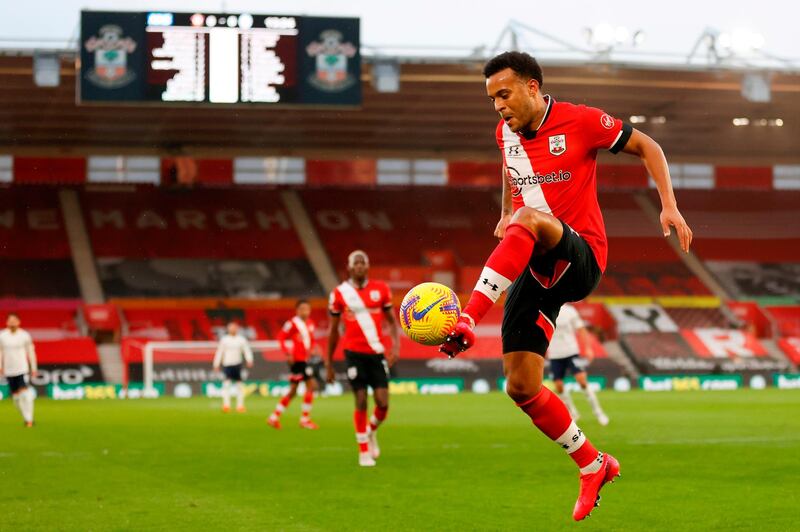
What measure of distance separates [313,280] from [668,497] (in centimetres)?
3166

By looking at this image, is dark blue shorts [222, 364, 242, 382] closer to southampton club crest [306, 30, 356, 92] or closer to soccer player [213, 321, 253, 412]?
soccer player [213, 321, 253, 412]

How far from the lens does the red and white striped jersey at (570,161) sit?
21.8 feet

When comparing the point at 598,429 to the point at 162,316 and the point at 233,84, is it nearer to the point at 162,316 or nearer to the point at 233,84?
the point at 233,84

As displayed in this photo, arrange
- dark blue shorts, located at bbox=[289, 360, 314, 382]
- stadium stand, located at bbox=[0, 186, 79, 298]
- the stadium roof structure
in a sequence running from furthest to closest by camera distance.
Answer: stadium stand, located at bbox=[0, 186, 79, 298] < the stadium roof structure < dark blue shorts, located at bbox=[289, 360, 314, 382]

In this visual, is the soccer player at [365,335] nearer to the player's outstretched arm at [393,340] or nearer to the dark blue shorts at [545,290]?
the player's outstretched arm at [393,340]

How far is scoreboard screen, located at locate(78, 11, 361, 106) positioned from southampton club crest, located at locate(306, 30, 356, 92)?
23cm

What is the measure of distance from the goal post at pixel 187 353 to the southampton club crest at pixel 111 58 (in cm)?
999

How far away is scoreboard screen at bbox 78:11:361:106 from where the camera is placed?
79.9ft

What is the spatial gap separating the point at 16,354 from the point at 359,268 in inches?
387

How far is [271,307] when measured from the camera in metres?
38.8

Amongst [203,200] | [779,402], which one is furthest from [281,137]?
[779,402]

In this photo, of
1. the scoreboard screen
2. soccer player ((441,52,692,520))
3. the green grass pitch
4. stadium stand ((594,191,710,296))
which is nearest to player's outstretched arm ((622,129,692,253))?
soccer player ((441,52,692,520))

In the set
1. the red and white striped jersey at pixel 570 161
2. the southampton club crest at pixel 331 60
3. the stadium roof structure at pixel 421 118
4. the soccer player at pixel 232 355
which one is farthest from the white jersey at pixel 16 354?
the red and white striped jersey at pixel 570 161

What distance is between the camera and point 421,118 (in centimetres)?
3941
